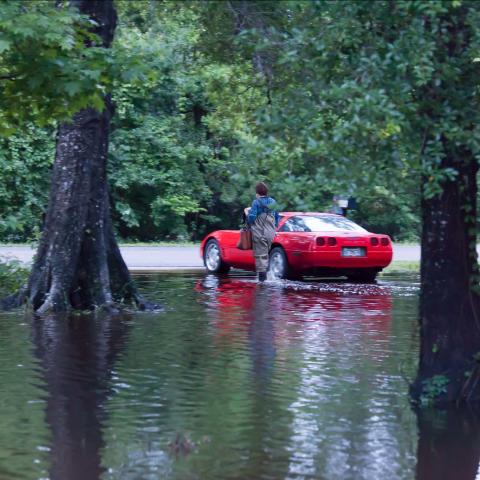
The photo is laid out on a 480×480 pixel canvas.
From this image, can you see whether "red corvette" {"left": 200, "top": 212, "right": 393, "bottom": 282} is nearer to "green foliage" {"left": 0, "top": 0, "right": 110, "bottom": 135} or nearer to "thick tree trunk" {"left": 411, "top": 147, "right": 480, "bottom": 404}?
"green foliage" {"left": 0, "top": 0, "right": 110, "bottom": 135}

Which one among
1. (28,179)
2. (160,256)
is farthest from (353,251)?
(28,179)

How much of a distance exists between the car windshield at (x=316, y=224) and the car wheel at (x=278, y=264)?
0.51 m

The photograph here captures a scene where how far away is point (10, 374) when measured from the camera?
1133 cm

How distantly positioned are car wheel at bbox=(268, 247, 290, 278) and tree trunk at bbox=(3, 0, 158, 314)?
7.75 m

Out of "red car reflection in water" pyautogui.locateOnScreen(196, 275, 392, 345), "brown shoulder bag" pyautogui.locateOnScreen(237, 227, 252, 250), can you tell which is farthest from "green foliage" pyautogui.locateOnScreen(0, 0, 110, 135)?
"brown shoulder bag" pyautogui.locateOnScreen(237, 227, 252, 250)

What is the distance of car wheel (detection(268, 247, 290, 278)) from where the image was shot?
80.6 ft

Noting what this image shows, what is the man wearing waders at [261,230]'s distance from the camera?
23.3 metres

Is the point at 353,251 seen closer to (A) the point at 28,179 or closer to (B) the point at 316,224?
(B) the point at 316,224

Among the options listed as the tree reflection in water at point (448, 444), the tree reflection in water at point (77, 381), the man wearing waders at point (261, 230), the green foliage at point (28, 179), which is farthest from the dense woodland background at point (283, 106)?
the green foliage at point (28, 179)

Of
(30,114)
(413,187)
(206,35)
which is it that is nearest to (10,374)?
(30,114)

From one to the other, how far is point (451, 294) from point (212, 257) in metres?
17.9

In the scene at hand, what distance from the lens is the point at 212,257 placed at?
27094 millimetres

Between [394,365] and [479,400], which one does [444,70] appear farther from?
[394,365]

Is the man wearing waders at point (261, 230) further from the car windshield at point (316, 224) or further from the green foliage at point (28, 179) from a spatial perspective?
the green foliage at point (28, 179)
